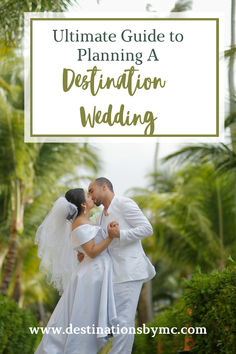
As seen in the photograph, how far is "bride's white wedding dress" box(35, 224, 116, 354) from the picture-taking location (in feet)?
19.8

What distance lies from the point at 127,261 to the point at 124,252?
0.11 m

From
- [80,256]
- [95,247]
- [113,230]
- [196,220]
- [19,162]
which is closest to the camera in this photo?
[113,230]

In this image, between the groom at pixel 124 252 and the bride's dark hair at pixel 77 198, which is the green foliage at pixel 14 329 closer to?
the bride's dark hair at pixel 77 198

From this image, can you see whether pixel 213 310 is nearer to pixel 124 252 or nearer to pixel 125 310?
pixel 125 310

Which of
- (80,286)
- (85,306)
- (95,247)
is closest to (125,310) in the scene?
(85,306)

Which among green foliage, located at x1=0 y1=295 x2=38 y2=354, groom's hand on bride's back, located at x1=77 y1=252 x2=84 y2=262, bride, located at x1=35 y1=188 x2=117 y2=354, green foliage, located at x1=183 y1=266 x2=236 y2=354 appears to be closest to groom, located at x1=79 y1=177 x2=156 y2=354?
bride, located at x1=35 y1=188 x2=117 y2=354

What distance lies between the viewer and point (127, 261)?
6.21 metres

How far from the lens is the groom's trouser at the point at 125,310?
19.3 feet

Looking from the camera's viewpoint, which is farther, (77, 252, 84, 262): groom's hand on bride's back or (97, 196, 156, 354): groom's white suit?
(77, 252, 84, 262): groom's hand on bride's back

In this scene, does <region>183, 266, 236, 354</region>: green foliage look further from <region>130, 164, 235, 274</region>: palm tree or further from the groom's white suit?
<region>130, 164, 235, 274</region>: palm tree

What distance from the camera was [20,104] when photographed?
18.2 m

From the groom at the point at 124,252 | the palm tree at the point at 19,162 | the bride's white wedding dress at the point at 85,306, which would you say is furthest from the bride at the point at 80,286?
the palm tree at the point at 19,162

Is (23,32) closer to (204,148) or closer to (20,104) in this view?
(204,148)

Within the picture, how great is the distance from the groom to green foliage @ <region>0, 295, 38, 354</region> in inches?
116
